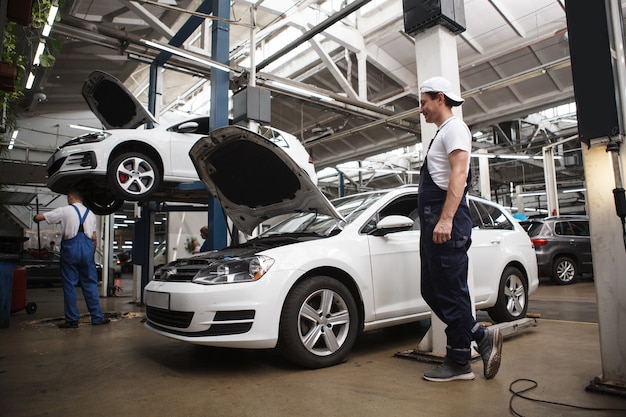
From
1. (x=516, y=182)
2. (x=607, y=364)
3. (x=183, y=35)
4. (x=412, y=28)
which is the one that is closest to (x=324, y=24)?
(x=183, y=35)

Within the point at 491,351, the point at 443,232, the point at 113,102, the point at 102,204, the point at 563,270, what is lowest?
the point at 491,351

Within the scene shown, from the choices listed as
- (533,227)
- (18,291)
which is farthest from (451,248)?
(533,227)

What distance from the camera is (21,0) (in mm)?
2104

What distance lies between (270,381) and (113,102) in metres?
5.26

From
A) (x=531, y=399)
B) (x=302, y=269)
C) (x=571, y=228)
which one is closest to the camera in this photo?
(x=531, y=399)

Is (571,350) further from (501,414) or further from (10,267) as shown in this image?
(10,267)

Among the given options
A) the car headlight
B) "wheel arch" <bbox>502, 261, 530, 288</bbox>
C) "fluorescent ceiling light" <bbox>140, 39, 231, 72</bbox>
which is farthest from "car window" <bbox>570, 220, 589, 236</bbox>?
the car headlight

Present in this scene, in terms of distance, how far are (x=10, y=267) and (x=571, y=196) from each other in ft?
83.8

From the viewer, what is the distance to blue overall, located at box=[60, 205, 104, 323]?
205 inches

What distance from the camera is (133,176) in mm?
5586

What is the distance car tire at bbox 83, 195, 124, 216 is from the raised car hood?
2.89m

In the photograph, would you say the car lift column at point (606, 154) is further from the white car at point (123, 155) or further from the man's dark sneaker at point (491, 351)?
the white car at point (123, 155)

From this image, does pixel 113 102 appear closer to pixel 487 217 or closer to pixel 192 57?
pixel 192 57

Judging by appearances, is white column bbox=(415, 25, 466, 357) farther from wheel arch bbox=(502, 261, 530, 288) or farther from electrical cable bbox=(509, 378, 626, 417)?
wheel arch bbox=(502, 261, 530, 288)
